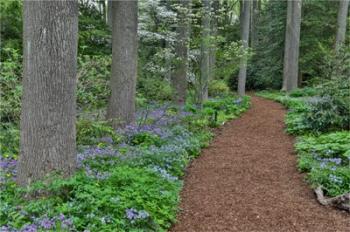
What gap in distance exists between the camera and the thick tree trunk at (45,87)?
4.60 m

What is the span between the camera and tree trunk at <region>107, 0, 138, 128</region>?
8.30 m

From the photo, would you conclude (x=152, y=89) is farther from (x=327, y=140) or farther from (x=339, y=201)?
(x=339, y=201)

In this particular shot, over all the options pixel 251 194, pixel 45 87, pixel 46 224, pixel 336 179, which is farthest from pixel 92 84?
pixel 46 224

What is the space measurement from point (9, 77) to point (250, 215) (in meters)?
5.14

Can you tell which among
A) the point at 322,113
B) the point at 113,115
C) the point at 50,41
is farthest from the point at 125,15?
the point at 322,113

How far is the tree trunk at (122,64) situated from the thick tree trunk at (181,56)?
381 cm

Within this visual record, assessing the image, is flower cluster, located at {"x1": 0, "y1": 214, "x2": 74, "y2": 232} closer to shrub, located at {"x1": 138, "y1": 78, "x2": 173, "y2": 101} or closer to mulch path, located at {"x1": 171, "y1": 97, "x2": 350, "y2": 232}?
mulch path, located at {"x1": 171, "y1": 97, "x2": 350, "y2": 232}

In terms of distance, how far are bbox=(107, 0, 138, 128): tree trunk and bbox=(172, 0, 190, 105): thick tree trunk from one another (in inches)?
150

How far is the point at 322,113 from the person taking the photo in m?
9.38

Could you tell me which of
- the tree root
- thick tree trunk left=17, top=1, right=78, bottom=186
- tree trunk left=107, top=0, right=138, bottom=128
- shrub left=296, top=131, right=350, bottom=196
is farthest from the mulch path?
tree trunk left=107, top=0, right=138, bottom=128

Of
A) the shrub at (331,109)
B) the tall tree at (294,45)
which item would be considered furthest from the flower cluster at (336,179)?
the tall tree at (294,45)

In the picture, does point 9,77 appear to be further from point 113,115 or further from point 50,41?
point 50,41

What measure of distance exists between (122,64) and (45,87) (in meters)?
3.81

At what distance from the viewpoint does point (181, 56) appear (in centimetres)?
1271
